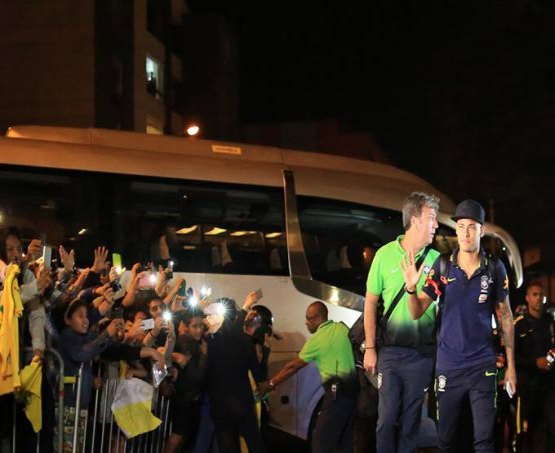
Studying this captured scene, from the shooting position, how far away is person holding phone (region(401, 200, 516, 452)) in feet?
18.5

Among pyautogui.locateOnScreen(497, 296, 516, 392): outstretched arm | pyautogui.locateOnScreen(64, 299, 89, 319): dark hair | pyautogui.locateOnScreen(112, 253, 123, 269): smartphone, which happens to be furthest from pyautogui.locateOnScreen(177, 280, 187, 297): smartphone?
pyautogui.locateOnScreen(497, 296, 516, 392): outstretched arm

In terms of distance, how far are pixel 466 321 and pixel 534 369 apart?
161 inches

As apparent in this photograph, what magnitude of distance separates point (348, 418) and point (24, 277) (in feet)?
10.7

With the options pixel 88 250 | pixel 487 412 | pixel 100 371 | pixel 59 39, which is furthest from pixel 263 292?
pixel 59 39

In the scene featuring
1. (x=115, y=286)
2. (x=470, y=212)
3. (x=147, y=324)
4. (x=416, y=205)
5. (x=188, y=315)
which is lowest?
(x=147, y=324)

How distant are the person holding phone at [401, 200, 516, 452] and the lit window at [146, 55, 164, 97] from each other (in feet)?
89.2

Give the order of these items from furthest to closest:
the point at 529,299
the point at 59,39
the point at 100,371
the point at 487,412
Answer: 1. the point at 59,39
2. the point at 529,299
3. the point at 100,371
4. the point at 487,412

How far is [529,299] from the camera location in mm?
9531

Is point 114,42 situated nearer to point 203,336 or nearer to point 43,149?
point 43,149

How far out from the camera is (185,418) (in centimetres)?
771

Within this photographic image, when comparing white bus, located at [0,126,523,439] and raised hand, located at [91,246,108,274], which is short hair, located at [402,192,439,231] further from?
white bus, located at [0,126,523,439]

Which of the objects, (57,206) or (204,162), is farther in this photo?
(204,162)

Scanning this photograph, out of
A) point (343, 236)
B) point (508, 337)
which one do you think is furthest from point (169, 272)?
point (508, 337)

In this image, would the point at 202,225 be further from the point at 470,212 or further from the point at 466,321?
the point at 466,321
